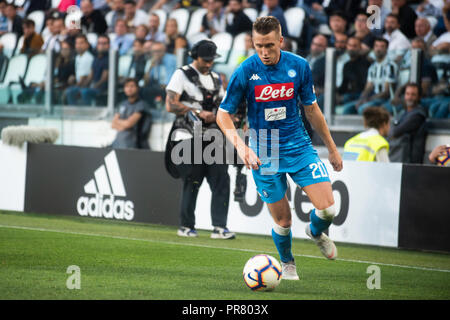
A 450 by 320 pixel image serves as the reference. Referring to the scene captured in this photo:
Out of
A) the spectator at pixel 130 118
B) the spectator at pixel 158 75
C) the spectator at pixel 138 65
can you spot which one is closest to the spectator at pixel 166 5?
the spectator at pixel 138 65

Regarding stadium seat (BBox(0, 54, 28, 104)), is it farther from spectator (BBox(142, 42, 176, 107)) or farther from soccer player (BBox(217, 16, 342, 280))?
soccer player (BBox(217, 16, 342, 280))

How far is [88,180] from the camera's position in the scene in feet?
42.1

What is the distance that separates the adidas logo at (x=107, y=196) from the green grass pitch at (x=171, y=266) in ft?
1.50

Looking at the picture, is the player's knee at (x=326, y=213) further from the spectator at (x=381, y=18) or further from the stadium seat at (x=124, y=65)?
the stadium seat at (x=124, y=65)

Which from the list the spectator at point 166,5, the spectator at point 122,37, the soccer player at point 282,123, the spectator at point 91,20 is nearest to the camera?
the soccer player at point 282,123

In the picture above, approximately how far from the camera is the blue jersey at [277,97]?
23.0 ft

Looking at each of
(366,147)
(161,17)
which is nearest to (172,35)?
(161,17)

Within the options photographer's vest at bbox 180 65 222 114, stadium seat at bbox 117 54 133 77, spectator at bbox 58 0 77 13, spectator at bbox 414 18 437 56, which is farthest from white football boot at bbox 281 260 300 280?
spectator at bbox 58 0 77 13

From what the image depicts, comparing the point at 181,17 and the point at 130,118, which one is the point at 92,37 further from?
the point at 130,118
